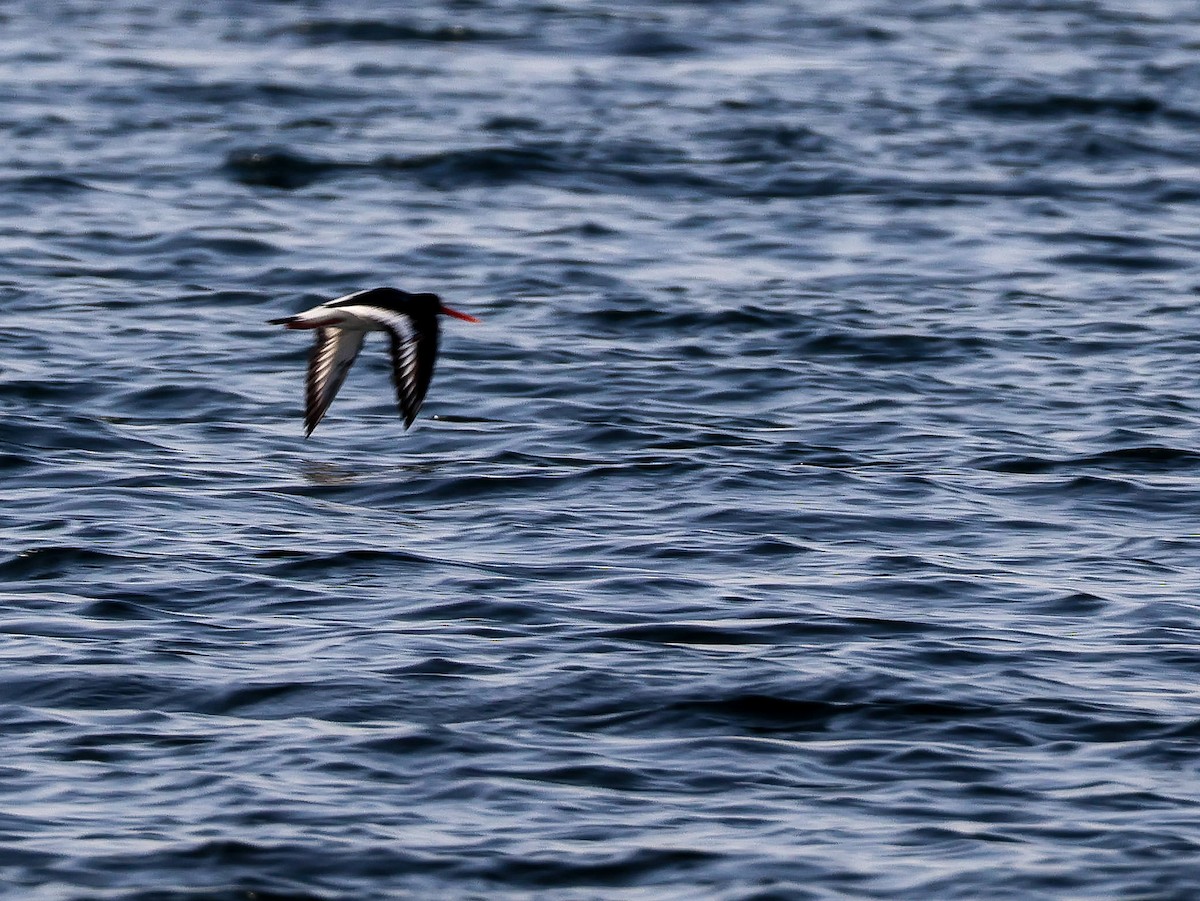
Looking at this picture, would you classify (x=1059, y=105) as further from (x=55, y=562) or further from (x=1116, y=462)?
(x=55, y=562)

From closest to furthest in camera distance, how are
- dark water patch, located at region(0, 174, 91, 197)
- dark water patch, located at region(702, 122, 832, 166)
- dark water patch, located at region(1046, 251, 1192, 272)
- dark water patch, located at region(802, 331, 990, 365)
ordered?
1. dark water patch, located at region(802, 331, 990, 365)
2. dark water patch, located at region(1046, 251, 1192, 272)
3. dark water patch, located at region(0, 174, 91, 197)
4. dark water patch, located at region(702, 122, 832, 166)

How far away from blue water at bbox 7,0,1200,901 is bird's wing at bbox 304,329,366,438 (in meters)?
0.26

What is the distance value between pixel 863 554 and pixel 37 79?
14973 mm

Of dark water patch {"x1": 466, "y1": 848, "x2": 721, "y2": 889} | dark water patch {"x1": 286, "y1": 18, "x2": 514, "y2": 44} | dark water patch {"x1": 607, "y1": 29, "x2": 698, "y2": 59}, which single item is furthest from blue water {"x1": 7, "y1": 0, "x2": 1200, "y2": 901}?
dark water patch {"x1": 286, "y1": 18, "x2": 514, "y2": 44}

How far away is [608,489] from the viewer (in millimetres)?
11297

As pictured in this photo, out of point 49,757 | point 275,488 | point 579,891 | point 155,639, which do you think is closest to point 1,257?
point 275,488

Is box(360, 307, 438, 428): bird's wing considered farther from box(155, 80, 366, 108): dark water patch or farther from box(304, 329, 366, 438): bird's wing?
box(155, 80, 366, 108): dark water patch

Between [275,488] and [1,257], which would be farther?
[1,257]

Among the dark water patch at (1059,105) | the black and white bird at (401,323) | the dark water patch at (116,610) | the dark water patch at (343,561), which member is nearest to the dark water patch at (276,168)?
the dark water patch at (1059,105)

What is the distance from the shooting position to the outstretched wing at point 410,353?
11227mm

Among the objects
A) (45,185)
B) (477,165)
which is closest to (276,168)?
(477,165)

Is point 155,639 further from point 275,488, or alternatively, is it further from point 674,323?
point 674,323

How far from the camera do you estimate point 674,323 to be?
1488 cm

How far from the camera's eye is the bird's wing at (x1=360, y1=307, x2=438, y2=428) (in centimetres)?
1123
